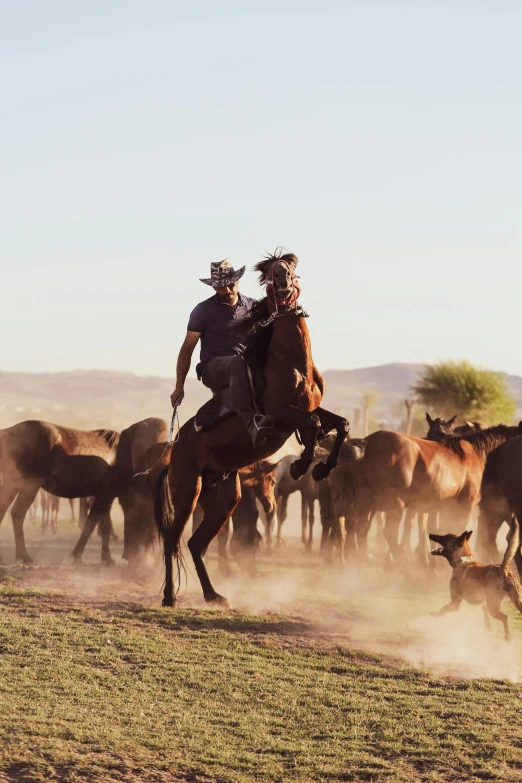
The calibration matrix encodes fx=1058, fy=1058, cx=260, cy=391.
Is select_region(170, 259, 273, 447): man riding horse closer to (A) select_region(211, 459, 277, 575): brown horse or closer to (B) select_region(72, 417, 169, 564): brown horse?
(A) select_region(211, 459, 277, 575): brown horse

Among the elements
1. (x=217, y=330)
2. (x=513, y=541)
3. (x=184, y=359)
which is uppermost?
(x=217, y=330)

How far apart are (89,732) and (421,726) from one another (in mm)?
2535

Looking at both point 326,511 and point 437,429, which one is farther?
point 326,511

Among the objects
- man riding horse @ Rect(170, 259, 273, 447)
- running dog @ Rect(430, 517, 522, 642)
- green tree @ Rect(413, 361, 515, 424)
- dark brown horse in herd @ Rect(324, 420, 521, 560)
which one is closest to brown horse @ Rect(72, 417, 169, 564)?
dark brown horse in herd @ Rect(324, 420, 521, 560)

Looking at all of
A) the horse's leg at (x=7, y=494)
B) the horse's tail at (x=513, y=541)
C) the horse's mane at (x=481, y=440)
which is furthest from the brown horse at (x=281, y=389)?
the horse's mane at (x=481, y=440)

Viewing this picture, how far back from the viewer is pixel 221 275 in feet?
38.0

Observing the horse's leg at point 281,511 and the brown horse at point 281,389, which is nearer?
the brown horse at point 281,389

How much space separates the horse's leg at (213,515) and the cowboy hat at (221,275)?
2.37m

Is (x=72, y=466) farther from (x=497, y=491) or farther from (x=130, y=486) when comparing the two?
(x=497, y=491)

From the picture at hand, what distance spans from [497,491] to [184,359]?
7.77 m

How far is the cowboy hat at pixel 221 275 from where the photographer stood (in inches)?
456

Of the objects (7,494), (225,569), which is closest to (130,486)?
(7,494)

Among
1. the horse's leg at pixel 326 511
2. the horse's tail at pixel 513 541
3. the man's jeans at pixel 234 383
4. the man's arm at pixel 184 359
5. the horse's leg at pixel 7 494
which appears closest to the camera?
the man's jeans at pixel 234 383

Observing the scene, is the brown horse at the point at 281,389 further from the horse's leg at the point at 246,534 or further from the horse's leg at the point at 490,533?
the horse's leg at the point at 490,533
